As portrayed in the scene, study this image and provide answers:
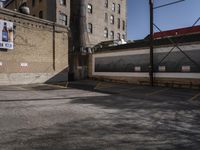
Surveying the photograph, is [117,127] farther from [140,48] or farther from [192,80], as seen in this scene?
[140,48]

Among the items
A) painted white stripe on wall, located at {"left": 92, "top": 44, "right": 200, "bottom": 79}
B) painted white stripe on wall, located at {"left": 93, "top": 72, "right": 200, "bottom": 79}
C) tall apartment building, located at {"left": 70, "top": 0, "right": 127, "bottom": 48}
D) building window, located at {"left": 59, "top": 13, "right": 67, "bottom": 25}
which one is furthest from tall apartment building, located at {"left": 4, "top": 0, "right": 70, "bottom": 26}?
painted white stripe on wall, located at {"left": 93, "top": 72, "right": 200, "bottom": 79}

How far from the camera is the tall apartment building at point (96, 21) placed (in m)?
25.4

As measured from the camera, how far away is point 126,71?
21.4 meters

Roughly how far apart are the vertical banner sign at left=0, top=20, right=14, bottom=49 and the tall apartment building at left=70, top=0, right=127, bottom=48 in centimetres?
859

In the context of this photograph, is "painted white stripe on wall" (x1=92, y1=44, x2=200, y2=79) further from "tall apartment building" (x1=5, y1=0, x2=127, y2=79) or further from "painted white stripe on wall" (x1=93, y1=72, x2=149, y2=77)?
"tall apartment building" (x1=5, y1=0, x2=127, y2=79)

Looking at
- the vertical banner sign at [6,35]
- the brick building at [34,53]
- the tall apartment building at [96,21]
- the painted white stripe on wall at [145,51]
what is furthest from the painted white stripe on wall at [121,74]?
the vertical banner sign at [6,35]

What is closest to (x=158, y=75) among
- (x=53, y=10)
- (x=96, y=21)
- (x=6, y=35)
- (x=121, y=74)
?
(x=121, y=74)

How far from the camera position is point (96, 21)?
1409 inches

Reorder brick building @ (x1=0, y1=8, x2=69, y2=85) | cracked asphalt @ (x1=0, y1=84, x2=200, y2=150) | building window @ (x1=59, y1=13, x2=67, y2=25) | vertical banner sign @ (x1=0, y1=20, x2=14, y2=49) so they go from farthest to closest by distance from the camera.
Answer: building window @ (x1=59, y1=13, x2=67, y2=25)
brick building @ (x1=0, y1=8, x2=69, y2=85)
vertical banner sign @ (x1=0, y1=20, x2=14, y2=49)
cracked asphalt @ (x1=0, y1=84, x2=200, y2=150)

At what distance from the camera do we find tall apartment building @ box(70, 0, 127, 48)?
25.4 metres

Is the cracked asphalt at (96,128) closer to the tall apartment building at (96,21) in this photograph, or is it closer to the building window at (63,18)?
the tall apartment building at (96,21)

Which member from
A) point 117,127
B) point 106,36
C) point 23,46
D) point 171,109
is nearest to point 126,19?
point 106,36

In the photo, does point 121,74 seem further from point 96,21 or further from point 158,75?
point 96,21

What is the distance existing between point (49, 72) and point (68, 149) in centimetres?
1731
